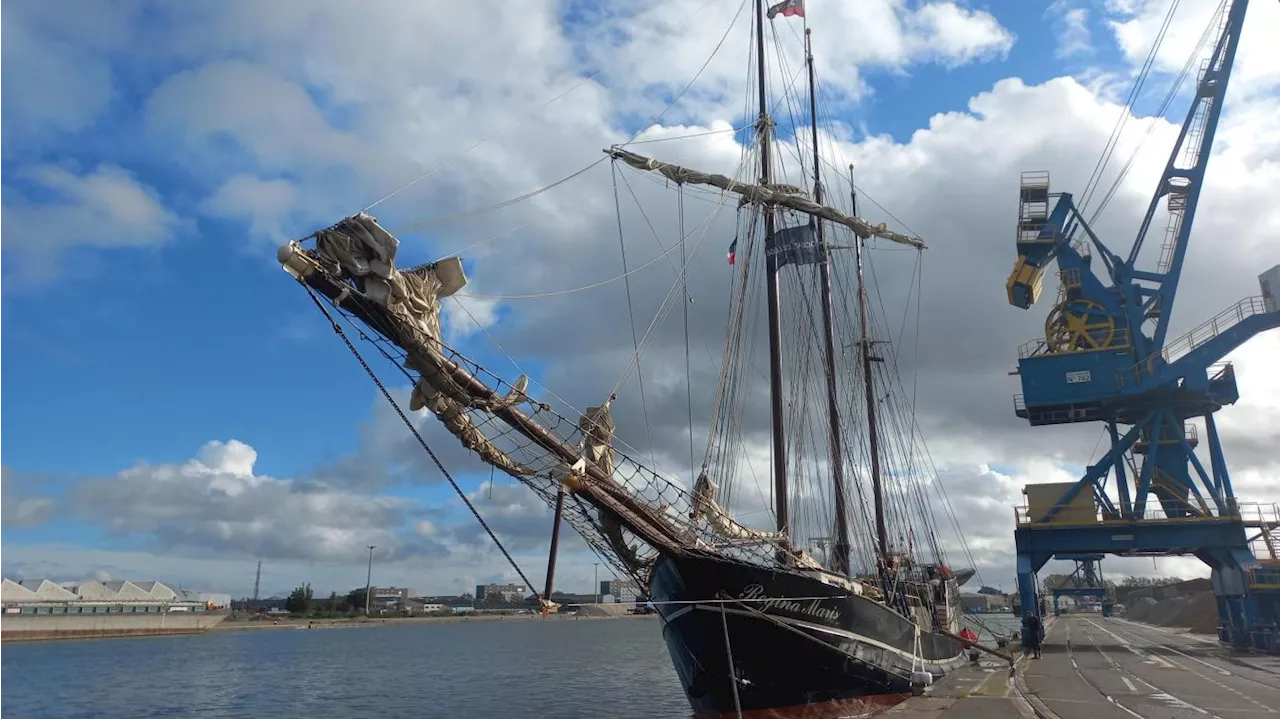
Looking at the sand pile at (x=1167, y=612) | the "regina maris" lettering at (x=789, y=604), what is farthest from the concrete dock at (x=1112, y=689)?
the sand pile at (x=1167, y=612)

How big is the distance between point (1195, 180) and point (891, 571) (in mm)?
26647

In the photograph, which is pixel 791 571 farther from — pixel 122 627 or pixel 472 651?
pixel 122 627

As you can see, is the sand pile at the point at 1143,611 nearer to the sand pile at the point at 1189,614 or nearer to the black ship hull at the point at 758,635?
the sand pile at the point at 1189,614

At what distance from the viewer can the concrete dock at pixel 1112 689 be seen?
17.8m

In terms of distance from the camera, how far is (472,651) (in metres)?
81.9

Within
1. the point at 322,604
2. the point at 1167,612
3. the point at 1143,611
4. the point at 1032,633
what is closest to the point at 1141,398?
the point at 1032,633

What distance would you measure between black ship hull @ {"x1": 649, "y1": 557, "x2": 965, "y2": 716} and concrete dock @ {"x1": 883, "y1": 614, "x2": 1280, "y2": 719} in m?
2.04

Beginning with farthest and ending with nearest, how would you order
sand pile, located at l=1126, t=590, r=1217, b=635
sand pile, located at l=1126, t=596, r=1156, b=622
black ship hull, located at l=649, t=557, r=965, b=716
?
1. sand pile, located at l=1126, t=596, r=1156, b=622
2. sand pile, located at l=1126, t=590, r=1217, b=635
3. black ship hull, located at l=649, t=557, r=965, b=716

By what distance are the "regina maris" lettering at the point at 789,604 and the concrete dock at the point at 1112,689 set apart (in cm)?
275

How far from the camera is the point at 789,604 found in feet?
66.1

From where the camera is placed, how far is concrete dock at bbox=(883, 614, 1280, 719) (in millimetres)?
17844

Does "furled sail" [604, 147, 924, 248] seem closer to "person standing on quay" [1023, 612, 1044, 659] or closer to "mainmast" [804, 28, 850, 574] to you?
"mainmast" [804, 28, 850, 574]

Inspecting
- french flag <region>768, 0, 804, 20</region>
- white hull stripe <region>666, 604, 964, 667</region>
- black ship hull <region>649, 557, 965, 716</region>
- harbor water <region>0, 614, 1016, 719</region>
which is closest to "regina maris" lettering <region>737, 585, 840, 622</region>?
black ship hull <region>649, 557, 965, 716</region>

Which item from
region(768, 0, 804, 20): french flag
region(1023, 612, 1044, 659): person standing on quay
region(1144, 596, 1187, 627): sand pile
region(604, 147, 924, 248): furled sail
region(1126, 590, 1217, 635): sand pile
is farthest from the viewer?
region(1144, 596, 1187, 627): sand pile
